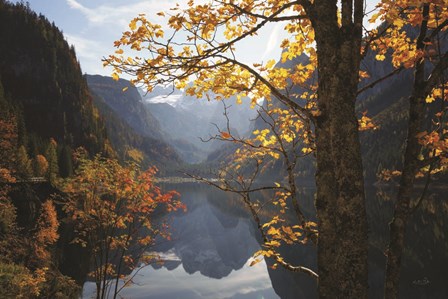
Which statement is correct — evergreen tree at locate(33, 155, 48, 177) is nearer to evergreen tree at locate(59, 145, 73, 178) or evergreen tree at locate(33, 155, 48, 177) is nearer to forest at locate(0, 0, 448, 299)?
evergreen tree at locate(59, 145, 73, 178)

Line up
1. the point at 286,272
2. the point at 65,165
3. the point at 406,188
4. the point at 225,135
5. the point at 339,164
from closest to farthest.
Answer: the point at 339,164 → the point at 406,188 → the point at 225,135 → the point at 286,272 → the point at 65,165

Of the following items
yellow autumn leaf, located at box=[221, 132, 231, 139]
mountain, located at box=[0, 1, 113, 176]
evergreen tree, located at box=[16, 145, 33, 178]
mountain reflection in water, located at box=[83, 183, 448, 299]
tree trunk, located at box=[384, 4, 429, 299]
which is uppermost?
mountain, located at box=[0, 1, 113, 176]

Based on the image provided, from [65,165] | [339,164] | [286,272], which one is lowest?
[286,272]

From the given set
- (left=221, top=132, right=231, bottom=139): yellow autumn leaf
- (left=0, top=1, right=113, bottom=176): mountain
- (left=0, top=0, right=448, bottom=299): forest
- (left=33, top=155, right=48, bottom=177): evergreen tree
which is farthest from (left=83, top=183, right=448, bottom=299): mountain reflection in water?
(left=0, top=1, right=113, bottom=176): mountain

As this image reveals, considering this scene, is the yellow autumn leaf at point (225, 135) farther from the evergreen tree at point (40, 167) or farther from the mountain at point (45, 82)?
the mountain at point (45, 82)

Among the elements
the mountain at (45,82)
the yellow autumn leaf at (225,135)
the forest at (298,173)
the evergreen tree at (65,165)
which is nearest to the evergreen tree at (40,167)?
the evergreen tree at (65,165)

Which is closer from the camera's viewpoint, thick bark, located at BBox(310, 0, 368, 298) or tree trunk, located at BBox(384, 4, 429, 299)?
thick bark, located at BBox(310, 0, 368, 298)

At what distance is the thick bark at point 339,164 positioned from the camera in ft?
13.2

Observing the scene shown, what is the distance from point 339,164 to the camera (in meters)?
4.13

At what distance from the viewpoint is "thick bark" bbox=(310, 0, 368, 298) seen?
402 centimetres

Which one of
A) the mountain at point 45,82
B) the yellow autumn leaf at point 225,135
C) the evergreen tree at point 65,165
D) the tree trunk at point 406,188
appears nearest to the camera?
the tree trunk at point 406,188

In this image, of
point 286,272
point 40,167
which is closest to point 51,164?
point 40,167

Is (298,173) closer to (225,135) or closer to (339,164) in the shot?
(225,135)

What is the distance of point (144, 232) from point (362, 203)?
77.8 meters
